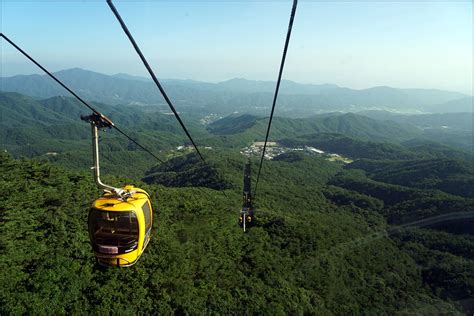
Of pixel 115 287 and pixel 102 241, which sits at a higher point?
pixel 102 241

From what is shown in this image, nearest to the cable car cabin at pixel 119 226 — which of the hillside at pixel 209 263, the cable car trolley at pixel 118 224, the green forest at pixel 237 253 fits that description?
the cable car trolley at pixel 118 224

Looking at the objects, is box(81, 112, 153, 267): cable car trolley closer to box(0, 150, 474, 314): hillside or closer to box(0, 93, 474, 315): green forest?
box(0, 93, 474, 315): green forest

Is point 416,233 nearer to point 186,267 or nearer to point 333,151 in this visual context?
point 186,267

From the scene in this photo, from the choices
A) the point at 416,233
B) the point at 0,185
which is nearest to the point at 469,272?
the point at 416,233

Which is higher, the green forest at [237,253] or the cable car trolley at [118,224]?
the cable car trolley at [118,224]

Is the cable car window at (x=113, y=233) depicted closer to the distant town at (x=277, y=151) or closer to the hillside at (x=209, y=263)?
the hillside at (x=209, y=263)

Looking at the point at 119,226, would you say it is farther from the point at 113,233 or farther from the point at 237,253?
the point at 237,253

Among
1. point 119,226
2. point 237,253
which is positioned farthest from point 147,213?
point 237,253
